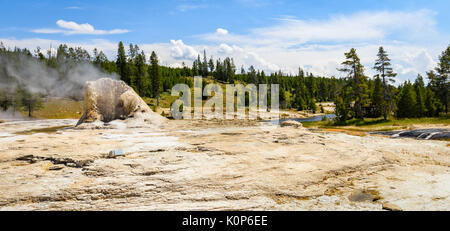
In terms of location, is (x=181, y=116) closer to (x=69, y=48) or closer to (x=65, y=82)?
(x=65, y=82)

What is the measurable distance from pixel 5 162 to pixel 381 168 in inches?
660

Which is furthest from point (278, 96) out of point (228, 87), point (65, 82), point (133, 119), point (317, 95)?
point (65, 82)

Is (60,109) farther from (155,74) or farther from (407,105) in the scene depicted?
(407,105)

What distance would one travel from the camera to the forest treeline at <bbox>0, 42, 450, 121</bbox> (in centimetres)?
4300

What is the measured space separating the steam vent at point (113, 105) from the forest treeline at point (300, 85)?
104 feet

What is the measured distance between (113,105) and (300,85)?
343 ft

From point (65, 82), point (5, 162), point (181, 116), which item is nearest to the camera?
point (5, 162)

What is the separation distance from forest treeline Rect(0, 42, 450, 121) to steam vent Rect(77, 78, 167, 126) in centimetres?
3167

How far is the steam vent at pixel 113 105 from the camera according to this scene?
103 ft

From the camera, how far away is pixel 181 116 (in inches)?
2343

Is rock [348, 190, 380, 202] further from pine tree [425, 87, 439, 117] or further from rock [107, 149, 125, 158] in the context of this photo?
pine tree [425, 87, 439, 117]

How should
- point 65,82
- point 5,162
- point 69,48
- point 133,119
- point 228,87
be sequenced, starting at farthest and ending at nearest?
point 228,87, point 69,48, point 65,82, point 133,119, point 5,162

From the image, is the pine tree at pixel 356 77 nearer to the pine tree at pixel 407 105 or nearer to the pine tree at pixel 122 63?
the pine tree at pixel 407 105

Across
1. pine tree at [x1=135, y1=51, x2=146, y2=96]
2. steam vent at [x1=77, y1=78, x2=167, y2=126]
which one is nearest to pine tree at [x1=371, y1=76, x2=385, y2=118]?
steam vent at [x1=77, y1=78, x2=167, y2=126]
